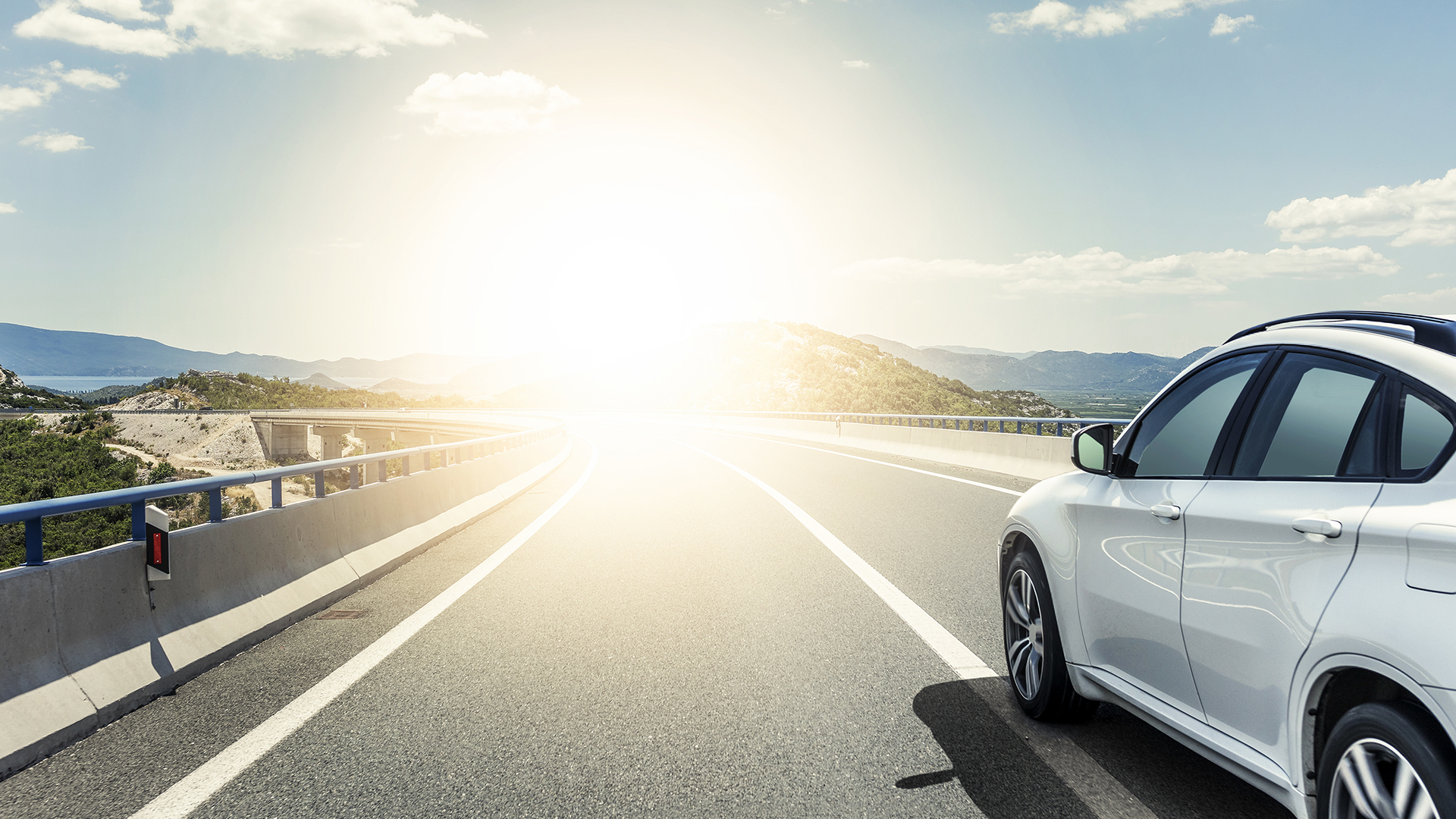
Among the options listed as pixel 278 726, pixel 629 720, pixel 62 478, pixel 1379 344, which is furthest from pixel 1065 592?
pixel 62 478

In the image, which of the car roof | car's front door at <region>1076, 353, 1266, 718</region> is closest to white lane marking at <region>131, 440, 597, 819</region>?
car's front door at <region>1076, 353, 1266, 718</region>

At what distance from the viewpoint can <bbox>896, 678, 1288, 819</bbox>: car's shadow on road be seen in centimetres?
356

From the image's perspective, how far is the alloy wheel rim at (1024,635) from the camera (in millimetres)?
4582

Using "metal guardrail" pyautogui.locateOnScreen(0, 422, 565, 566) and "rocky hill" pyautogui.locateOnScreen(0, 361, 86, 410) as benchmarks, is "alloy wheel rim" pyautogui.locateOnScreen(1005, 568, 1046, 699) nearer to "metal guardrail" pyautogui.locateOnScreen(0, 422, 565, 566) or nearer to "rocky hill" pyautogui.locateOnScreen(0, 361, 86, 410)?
"metal guardrail" pyautogui.locateOnScreen(0, 422, 565, 566)

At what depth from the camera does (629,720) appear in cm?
466

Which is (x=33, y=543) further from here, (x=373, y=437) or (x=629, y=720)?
(x=373, y=437)

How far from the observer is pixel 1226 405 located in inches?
144

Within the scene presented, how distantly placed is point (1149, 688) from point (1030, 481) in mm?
14349

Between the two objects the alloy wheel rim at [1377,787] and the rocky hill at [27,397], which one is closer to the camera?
the alloy wheel rim at [1377,787]

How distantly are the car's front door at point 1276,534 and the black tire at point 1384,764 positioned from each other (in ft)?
0.80

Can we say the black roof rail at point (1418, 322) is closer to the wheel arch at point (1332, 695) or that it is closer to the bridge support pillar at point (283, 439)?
the wheel arch at point (1332, 695)

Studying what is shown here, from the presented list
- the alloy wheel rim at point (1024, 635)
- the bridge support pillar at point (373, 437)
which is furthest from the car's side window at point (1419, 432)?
the bridge support pillar at point (373, 437)

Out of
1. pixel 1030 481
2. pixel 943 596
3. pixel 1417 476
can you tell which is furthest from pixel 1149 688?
pixel 1030 481

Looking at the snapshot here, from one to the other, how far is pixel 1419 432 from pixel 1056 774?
1.99 metres
